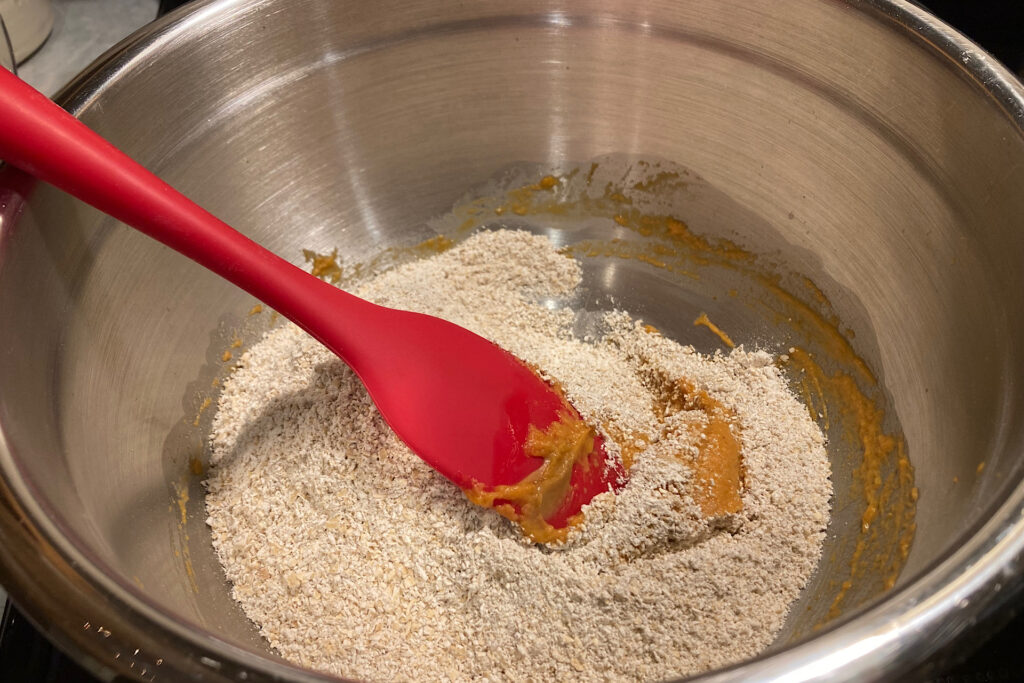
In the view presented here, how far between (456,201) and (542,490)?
28.4 inches

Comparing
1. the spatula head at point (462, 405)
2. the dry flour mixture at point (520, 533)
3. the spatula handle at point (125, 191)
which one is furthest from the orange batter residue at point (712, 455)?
the spatula handle at point (125, 191)

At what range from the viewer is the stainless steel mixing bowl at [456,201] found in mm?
734

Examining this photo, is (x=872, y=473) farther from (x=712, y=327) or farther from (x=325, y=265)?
(x=325, y=265)

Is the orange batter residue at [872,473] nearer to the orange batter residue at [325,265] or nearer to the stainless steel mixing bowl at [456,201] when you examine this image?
the stainless steel mixing bowl at [456,201]

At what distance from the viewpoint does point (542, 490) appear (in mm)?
1166

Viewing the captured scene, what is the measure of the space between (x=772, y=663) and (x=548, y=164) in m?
1.16

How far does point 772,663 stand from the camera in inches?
25.3

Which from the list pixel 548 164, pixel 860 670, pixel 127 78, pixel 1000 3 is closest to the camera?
pixel 860 670

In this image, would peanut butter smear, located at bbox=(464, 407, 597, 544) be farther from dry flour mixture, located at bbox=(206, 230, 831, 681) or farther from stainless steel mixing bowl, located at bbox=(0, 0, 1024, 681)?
stainless steel mixing bowl, located at bbox=(0, 0, 1024, 681)

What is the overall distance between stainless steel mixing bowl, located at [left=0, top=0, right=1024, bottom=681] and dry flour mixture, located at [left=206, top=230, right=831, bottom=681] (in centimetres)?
7

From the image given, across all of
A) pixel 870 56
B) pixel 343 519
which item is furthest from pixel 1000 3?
pixel 343 519

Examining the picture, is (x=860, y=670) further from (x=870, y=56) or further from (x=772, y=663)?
(x=870, y=56)

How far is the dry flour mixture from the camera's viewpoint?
1.06 metres

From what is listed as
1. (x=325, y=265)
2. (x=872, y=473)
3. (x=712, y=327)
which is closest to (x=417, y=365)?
(x=325, y=265)
